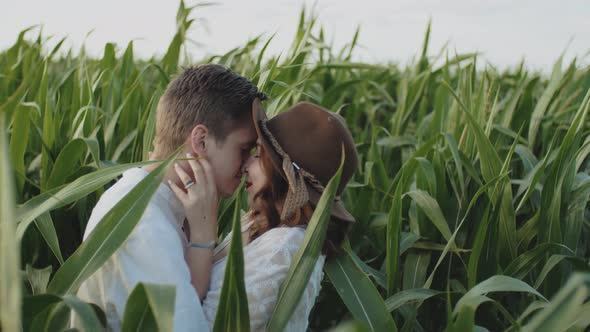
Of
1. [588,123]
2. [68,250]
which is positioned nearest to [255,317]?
[68,250]

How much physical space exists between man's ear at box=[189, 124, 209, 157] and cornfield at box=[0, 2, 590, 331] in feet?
0.69

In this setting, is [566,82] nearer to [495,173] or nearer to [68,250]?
[495,173]

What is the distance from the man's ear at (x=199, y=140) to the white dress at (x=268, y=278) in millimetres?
203

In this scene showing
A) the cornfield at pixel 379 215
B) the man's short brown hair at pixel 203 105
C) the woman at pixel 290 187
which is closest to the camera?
the cornfield at pixel 379 215

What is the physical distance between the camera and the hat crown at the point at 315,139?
4.17 ft

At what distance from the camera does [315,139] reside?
127 centimetres

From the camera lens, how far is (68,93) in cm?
229

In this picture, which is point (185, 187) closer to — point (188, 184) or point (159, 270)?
point (188, 184)

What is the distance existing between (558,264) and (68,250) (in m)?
1.18

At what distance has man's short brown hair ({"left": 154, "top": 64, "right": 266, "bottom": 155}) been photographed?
1.31 metres

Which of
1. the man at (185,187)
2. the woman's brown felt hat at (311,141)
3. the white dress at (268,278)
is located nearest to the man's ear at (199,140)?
the man at (185,187)

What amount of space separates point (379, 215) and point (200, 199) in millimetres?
631

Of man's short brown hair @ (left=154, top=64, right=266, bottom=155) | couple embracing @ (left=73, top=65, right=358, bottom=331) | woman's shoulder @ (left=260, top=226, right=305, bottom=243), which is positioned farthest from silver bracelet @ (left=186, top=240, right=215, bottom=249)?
man's short brown hair @ (left=154, top=64, right=266, bottom=155)

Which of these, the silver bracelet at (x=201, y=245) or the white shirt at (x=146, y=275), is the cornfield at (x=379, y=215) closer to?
the white shirt at (x=146, y=275)
